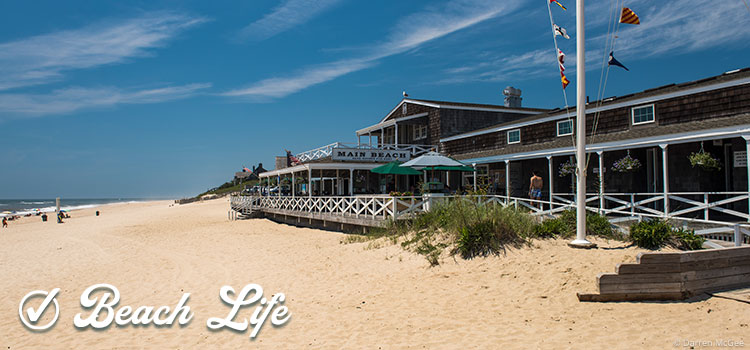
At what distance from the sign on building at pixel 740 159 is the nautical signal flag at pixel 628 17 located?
22.0ft

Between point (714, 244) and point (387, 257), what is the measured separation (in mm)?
6985

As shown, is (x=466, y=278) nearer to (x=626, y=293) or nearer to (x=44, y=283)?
(x=626, y=293)

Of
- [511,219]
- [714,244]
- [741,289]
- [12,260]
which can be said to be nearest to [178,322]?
[511,219]

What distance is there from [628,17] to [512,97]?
21479 millimetres

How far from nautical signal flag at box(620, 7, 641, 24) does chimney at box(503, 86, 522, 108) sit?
69.9ft

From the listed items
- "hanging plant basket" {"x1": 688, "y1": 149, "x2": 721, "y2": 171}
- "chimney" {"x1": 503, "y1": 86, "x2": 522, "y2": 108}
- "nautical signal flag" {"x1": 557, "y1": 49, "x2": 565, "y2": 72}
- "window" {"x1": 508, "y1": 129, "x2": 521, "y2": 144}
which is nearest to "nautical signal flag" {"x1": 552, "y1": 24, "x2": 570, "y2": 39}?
"nautical signal flag" {"x1": 557, "y1": 49, "x2": 565, "y2": 72}

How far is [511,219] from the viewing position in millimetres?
10414

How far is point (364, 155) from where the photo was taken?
81.7ft

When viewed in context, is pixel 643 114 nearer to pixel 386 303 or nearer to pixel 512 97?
pixel 386 303

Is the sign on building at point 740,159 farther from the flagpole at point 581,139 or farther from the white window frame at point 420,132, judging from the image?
the white window frame at point 420,132

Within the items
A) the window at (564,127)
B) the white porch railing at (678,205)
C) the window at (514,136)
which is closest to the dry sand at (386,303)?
the white porch railing at (678,205)

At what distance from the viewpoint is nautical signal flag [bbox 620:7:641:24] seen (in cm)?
887

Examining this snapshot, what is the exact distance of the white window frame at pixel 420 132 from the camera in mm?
27997

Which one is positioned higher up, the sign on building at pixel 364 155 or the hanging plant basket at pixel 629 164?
the sign on building at pixel 364 155
